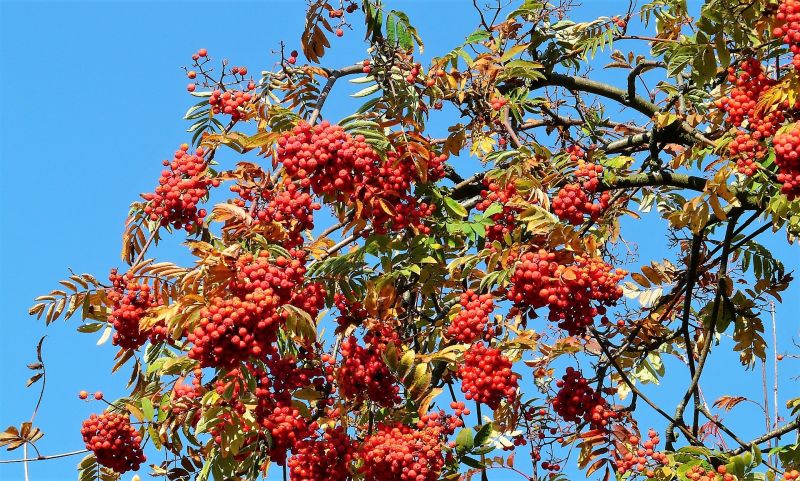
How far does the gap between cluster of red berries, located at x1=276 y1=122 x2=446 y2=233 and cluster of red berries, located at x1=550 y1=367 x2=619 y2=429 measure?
110 cm

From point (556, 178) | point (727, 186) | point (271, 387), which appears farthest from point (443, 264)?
point (727, 186)

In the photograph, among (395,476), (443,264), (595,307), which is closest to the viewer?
(395,476)

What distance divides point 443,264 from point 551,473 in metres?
1.25

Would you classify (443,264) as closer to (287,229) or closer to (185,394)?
(287,229)

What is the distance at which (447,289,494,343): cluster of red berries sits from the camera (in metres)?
5.22

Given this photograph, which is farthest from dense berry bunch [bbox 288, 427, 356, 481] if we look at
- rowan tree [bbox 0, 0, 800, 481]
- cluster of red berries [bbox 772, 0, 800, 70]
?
cluster of red berries [bbox 772, 0, 800, 70]

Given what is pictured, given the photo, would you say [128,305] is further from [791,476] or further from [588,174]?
[791,476]

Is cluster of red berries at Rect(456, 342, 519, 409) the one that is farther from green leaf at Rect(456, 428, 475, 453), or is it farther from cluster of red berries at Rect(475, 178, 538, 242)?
cluster of red berries at Rect(475, 178, 538, 242)

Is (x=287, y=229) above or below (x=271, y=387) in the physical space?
above

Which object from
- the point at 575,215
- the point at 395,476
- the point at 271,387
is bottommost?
the point at 395,476

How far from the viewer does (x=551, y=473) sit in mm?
6031

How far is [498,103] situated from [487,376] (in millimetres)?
1734

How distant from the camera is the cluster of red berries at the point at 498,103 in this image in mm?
6191

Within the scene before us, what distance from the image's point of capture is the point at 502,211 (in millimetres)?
5625
